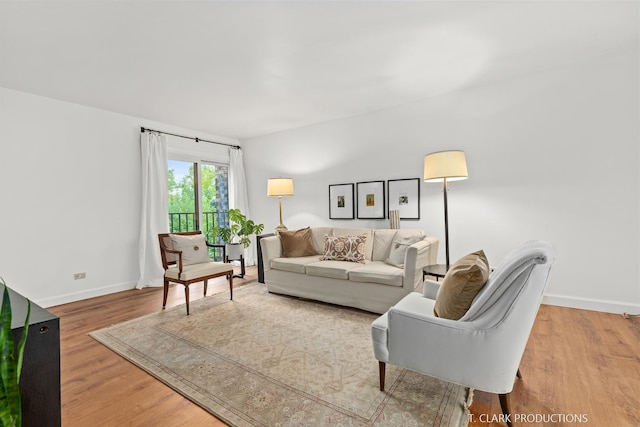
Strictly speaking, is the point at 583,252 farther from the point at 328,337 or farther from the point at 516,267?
the point at 328,337

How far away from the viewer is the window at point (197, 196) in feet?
16.2

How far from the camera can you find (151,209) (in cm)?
441

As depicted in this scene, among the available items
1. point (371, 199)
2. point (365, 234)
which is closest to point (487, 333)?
point (365, 234)

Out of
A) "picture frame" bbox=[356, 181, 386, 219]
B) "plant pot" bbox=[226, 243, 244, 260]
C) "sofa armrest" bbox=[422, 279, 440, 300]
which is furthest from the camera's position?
"plant pot" bbox=[226, 243, 244, 260]

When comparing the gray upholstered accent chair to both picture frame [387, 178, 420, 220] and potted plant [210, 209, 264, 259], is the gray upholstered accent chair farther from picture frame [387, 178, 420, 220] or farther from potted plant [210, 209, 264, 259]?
potted plant [210, 209, 264, 259]

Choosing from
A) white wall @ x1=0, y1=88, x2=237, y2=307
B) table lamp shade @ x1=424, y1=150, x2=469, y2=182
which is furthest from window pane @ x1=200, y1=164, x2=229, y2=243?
table lamp shade @ x1=424, y1=150, x2=469, y2=182

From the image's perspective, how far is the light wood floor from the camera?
164 cm

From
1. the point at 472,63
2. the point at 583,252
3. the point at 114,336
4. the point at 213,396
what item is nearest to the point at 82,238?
the point at 114,336

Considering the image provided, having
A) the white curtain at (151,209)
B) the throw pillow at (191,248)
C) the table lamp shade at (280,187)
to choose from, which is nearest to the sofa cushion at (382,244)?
the table lamp shade at (280,187)

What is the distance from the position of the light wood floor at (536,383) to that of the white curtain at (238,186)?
3.10 metres

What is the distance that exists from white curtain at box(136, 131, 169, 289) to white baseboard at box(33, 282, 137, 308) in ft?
0.59

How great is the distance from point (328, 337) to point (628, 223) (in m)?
3.12

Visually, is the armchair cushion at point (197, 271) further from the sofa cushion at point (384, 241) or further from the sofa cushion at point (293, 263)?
the sofa cushion at point (384, 241)

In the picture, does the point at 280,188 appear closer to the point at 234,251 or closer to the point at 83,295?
the point at 234,251
